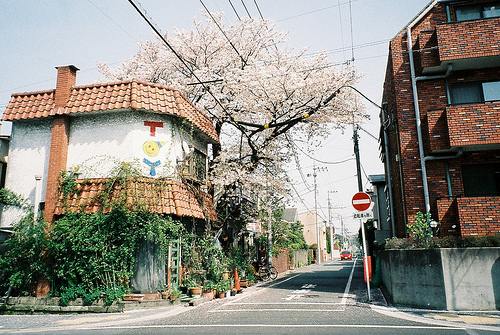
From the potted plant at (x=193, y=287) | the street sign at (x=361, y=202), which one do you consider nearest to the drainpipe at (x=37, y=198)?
the potted plant at (x=193, y=287)

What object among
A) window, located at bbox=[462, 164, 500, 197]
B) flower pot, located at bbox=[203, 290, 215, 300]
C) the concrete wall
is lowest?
flower pot, located at bbox=[203, 290, 215, 300]

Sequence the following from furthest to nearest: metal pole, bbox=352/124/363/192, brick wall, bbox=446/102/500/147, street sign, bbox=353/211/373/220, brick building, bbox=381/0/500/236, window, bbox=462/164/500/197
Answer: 1. metal pole, bbox=352/124/363/192
2. window, bbox=462/164/500/197
3. brick building, bbox=381/0/500/236
4. brick wall, bbox=446/102/500/147
5. street sign, bbox=353/211/373/220

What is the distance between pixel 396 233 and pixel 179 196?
1141 centimetres

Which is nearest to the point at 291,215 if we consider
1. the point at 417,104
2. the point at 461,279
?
the point at 417,104

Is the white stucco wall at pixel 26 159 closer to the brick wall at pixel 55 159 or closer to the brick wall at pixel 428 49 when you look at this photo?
the brick wall at pixel 55 159

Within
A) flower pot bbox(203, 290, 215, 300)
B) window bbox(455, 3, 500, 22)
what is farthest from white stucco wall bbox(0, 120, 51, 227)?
window bbox(455, 3, 500, 22)

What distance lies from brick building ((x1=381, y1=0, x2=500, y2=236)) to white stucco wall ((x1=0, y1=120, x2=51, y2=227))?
14.3 meters

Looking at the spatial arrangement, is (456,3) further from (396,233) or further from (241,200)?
(241,200)

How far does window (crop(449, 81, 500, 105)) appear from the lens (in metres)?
14.1

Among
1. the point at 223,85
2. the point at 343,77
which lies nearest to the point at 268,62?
the point at 223,85

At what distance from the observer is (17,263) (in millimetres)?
12812

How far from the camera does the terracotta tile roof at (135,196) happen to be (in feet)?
42.2

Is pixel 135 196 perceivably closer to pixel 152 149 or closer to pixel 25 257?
pixel 152 149

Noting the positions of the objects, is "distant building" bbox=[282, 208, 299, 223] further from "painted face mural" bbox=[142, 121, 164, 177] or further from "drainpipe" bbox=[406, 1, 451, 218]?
"painted face mural" bbox=[142, 121, 164, 177]
